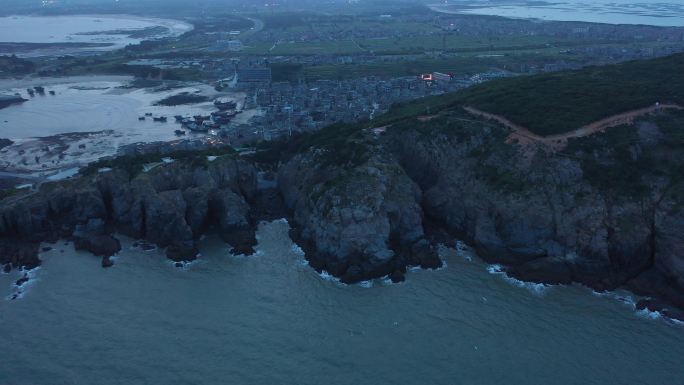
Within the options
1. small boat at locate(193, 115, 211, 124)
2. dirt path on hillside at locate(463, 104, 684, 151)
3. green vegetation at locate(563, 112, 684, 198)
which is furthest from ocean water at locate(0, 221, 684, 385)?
small boat at locate(193, 115, 211, 124)

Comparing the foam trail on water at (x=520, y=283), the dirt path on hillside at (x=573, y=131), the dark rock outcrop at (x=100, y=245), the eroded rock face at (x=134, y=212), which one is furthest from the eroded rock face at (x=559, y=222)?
the dark rock outcrop at (x=100, y=245)

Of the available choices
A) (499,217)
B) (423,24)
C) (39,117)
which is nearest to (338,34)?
(423,24)

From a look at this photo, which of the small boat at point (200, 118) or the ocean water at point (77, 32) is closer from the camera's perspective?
the small boat at point (200, 118)

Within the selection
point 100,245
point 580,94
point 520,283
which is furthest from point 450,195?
point 100,245

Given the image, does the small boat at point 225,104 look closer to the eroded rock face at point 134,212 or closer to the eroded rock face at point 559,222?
the eroded rock face at point 134,212

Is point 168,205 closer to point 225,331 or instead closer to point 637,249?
point 225,331
